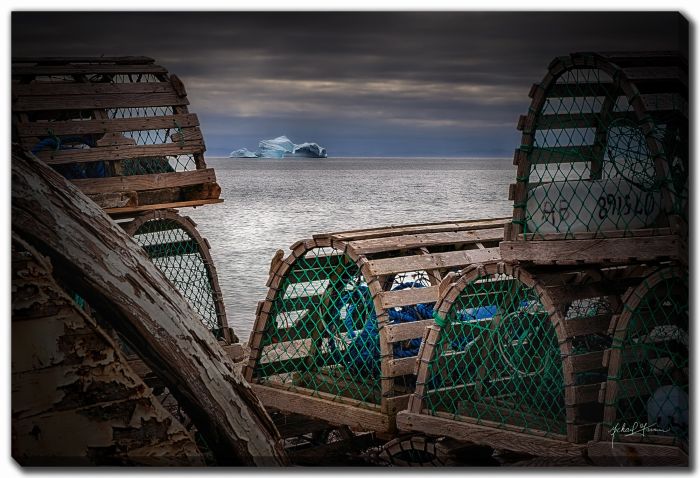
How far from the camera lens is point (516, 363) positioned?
502 cm

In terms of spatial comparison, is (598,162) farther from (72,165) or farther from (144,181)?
(72,165)

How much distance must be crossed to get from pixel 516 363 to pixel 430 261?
70 cm

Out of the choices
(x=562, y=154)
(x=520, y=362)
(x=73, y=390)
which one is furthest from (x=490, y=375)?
(x=73, y=390)

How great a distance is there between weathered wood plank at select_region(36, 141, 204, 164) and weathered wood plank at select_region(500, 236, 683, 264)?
2311 millimetres

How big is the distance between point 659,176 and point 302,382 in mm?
2435

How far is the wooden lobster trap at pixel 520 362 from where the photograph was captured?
406 cm

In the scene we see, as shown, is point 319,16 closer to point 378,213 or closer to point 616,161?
point 616,161

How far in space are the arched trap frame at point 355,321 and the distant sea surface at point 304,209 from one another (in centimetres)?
480

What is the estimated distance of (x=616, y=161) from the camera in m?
4.23

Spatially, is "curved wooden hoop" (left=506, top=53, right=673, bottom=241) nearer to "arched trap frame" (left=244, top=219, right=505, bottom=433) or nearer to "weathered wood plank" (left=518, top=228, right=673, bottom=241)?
"weathered wood plank" (left=518, top=228, right=673, bottom=241)

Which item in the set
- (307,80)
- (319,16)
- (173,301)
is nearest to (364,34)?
(319,16)

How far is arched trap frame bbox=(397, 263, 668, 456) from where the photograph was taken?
408 centimetres

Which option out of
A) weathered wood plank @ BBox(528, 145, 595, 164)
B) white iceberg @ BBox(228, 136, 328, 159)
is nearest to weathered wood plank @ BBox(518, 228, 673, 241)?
weathered wood plank @ BBox(528, 145, 595, 164)

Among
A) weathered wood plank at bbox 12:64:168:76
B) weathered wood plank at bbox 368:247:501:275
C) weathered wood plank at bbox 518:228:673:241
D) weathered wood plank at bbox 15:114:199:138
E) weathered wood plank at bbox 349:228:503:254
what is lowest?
weathered wood plank at bbox 368:247:501:275
